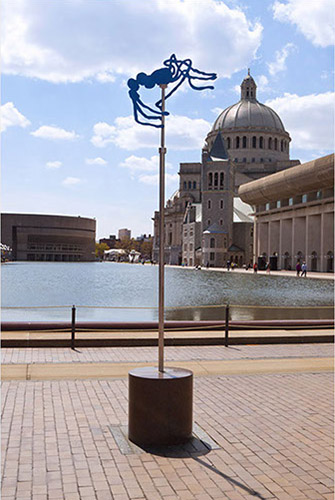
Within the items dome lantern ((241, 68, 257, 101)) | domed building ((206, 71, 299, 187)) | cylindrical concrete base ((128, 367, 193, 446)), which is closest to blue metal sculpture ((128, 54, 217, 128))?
cylindrical concrete base ((128, 367, 193, 446))

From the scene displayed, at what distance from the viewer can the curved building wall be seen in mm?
173125

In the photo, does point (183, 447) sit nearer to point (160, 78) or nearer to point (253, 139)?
point (160, 78)

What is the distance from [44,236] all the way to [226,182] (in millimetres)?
79269

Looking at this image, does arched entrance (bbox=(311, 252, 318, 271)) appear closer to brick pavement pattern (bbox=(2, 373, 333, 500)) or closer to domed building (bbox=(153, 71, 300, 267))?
domed building (bbox=(153, 71, 300, 267))

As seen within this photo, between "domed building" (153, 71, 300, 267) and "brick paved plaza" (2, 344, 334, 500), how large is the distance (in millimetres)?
103526

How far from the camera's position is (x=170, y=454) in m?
6.55

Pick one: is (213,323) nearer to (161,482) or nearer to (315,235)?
(161,482)

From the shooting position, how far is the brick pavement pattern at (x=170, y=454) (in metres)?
5.55

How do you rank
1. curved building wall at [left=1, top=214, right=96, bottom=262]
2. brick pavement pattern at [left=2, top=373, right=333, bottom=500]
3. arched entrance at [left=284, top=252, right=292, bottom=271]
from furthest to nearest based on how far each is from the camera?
curved building wall at [left=1, top=214, right=96, bottom=262]
arched entrance at [left=284, top=252, right=292, bottom=271]
brick pavement pattern at [left=2, top=373, right=333, bottom=500]

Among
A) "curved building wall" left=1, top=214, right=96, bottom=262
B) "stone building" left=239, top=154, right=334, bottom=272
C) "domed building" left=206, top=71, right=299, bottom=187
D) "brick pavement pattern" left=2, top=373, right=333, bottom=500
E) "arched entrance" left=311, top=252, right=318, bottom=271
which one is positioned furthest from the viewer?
"curved building wall" left=1, top=214, right=96, bottom=262

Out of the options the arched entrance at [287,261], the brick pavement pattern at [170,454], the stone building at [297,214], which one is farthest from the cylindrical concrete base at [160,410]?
the arched entrance at [287,261]

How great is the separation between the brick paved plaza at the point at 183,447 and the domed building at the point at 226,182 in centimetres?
10353

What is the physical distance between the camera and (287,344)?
14578 millimetres

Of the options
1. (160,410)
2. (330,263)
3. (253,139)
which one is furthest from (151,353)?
(253,139)
